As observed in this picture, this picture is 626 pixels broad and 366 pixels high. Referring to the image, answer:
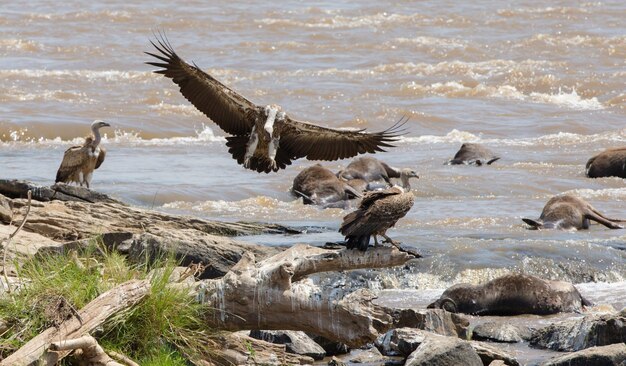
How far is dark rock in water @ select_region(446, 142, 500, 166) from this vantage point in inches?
662

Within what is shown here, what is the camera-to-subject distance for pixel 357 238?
773cm

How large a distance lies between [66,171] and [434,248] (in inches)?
162

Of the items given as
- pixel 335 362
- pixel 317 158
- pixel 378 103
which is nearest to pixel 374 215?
pixel 335 362

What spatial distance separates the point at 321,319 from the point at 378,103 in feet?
53.2

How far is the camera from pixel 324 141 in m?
10.4

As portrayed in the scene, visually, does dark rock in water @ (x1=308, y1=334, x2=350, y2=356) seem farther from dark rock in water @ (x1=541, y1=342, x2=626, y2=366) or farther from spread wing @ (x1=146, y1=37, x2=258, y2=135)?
spread wing @ (x1=146, y1=37, x2=258, y2=135)

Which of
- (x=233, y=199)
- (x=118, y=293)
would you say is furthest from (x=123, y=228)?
(x=233, y=199)

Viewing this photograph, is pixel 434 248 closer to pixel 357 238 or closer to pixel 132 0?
pixel 357 238

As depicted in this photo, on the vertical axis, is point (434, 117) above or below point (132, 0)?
below

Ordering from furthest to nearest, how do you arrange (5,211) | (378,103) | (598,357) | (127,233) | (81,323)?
(378,103) → (5,211) → (127,233) → (598,357) → (81,323)

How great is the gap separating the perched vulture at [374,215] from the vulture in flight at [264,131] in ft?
6.39

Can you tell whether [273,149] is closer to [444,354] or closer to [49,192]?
[49,192]

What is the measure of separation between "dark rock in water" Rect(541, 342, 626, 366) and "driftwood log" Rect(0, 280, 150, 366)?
2551 mm

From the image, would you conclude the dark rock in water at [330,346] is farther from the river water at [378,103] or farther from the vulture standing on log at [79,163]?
the vulture standing on log at [79,163]
